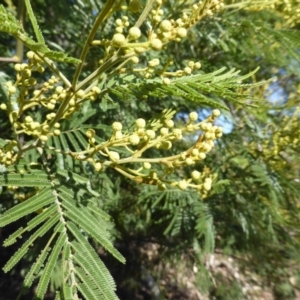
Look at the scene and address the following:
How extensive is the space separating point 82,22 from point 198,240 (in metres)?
2.10

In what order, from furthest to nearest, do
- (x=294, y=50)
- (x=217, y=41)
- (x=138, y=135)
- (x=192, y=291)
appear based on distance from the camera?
1. (x=192, y=291)
2. (x=217, y=41)
3. (x=294, y=50)
4. (x=138, y=135)

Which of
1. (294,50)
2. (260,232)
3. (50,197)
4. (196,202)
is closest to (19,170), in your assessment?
(50,197)

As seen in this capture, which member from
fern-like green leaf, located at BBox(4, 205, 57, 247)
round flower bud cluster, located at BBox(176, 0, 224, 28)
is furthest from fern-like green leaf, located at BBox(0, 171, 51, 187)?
round flower bud cluster, located at BBox(176, 0, 224, 28)

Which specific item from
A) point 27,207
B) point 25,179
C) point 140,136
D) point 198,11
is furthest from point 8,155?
point 198,11

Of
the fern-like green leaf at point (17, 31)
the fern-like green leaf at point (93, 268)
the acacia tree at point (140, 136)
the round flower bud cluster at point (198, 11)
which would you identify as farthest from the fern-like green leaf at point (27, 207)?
the round flower bud cluster at point (198, 11)

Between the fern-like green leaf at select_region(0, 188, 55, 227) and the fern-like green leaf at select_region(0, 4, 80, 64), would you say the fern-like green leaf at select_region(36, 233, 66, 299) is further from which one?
the fern-like green leaf at select_region(0, 4, 80, 64)

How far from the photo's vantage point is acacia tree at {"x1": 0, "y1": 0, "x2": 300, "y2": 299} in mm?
1023

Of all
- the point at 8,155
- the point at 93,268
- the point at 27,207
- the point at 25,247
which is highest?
the point at 8,155

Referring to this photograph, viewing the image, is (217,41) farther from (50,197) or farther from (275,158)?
(50,197)

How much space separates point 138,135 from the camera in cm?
104

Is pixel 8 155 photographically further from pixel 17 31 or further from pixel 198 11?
pixel 198 11

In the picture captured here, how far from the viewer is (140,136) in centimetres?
105

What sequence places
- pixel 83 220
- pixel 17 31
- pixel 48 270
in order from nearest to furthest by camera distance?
pixel 17 31, pixel 48 270, pixel 83 220

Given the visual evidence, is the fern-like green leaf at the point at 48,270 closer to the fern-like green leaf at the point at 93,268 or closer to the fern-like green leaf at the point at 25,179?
the fern-like green leaf at the point at 93,268
